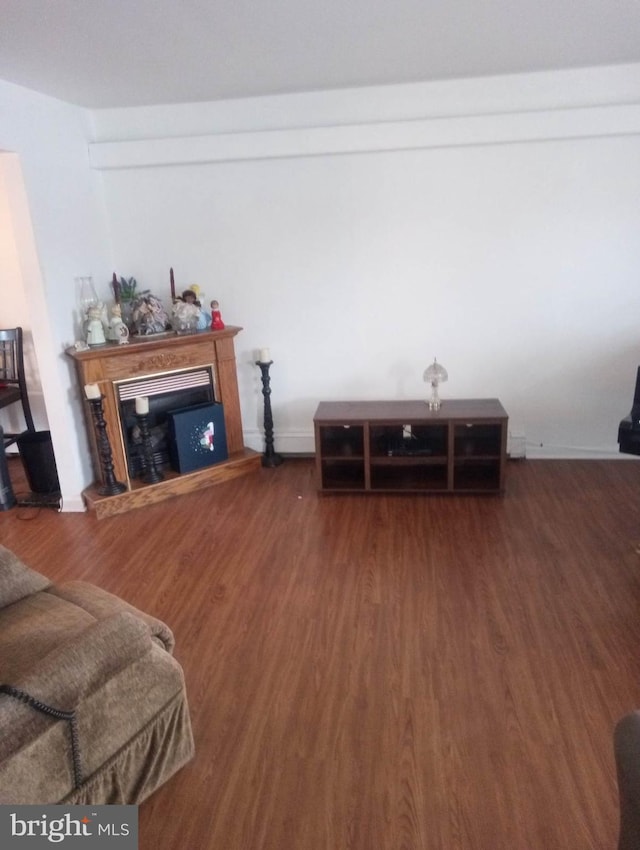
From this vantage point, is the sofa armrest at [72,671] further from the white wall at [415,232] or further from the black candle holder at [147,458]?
the white wall at [415,232]

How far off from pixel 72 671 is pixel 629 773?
3.97 feet

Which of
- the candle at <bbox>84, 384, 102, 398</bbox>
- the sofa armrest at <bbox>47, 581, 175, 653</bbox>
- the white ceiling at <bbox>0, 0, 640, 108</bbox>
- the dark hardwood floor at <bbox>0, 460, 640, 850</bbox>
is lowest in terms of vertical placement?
the dark hardwood floor at <bbox>0, 460, 640, 850</bbox>

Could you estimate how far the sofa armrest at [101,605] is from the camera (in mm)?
1792

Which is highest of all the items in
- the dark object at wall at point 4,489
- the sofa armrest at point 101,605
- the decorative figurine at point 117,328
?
the decorative figurine at point 117,328

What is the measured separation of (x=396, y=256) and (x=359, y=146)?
2.25ft

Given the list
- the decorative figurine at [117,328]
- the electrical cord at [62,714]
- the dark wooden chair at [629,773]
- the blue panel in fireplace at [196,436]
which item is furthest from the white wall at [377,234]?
the dark wooden chair at [629,773]

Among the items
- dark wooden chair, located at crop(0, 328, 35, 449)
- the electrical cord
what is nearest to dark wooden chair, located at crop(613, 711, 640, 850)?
the electrical cord

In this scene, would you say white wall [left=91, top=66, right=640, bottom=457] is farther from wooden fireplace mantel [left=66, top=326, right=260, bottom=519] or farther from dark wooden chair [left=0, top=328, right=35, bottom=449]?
dark wooden chair [left=0, top=328, right=35, bottom=449]

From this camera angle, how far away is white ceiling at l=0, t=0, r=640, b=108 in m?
2.19

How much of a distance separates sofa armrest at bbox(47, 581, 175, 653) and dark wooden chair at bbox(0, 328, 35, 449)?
236cm

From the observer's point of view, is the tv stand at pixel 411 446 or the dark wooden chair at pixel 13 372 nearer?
the tv stand at pixel 411 446

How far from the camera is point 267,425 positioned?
403 centimetres

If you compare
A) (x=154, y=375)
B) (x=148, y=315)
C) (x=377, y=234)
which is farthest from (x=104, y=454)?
(x=377, y=234)
